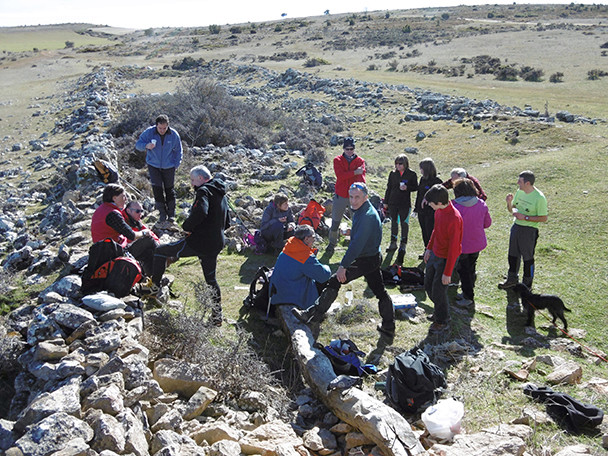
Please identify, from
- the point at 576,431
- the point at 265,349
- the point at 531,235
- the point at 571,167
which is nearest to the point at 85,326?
the point at 265,349

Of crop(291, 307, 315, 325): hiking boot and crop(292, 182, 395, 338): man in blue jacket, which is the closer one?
crop(292, 182, 395, 338): man in blue jacket

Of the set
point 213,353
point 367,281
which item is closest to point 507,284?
point 367,281

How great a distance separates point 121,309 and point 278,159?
10080 millimetres

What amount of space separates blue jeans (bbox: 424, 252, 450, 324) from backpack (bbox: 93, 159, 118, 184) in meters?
6.96

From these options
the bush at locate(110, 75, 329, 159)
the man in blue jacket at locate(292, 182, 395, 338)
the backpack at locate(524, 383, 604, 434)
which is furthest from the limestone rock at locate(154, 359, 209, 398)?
the bush at locate(110, 75, 329, 159)

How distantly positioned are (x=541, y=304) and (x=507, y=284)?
3.95 feet

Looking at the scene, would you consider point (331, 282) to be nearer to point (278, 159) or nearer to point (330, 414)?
point (330, 414)

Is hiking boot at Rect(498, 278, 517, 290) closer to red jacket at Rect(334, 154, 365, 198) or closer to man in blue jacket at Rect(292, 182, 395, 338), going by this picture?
man in blue jacket at Rect(292, 182, 395, 338)

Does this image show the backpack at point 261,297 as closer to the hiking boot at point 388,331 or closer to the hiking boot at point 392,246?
the hiking boot at point 388,331

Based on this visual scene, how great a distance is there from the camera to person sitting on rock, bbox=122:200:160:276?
21.2 ft

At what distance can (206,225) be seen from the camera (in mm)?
5684

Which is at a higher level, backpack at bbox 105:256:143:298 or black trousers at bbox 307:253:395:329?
backpack at bbox 105:256:143:298

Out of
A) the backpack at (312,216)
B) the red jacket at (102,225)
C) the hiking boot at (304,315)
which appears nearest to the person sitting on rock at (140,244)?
the red jacket at (102,225)

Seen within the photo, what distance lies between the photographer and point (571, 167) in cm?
1248
